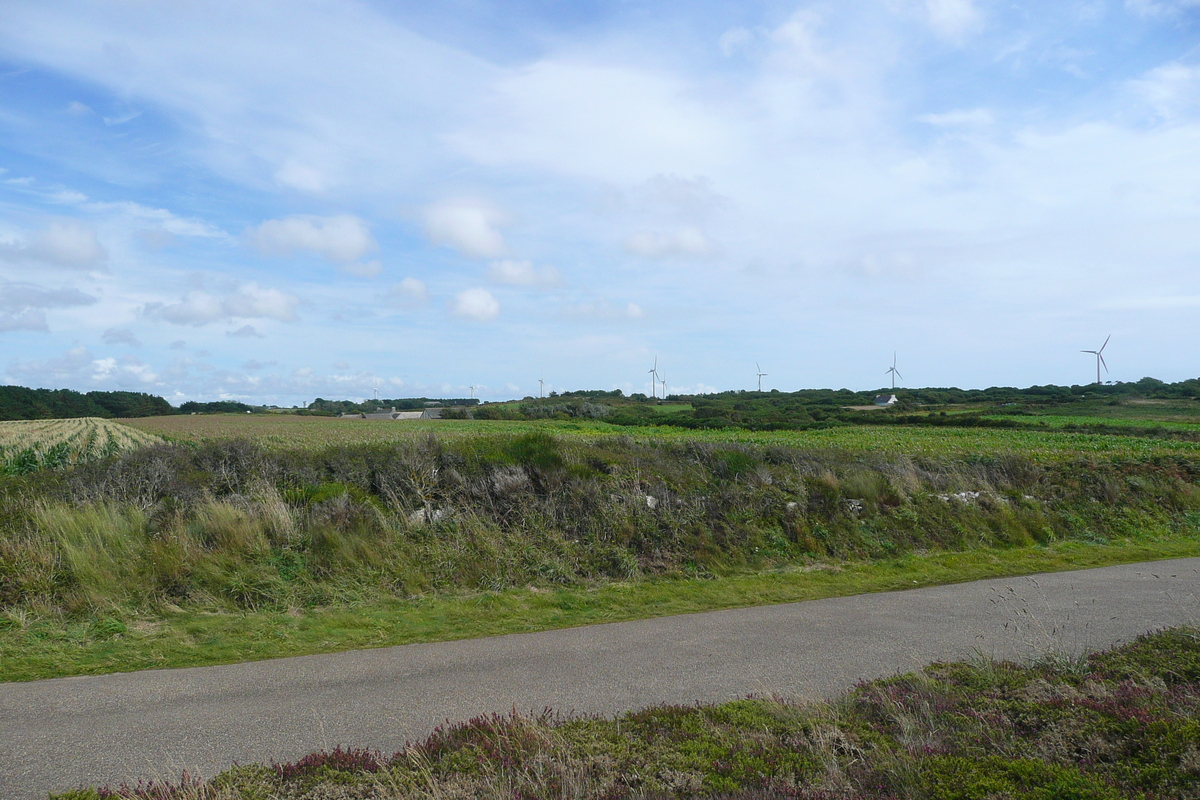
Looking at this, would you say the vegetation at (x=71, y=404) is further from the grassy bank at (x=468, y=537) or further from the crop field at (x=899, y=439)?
the grassy bank at (x=468, y=537)

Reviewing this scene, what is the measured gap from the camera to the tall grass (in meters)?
9.56

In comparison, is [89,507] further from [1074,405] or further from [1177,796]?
[1074,405]

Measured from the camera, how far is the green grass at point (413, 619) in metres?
7.03

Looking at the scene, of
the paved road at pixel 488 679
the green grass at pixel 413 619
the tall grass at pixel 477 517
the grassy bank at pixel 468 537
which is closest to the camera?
the paved road at pixel 488 679

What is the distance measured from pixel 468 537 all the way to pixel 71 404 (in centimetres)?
12123

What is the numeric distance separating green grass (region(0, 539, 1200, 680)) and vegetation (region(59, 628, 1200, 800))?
313cm

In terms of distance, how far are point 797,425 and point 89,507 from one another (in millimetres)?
59236

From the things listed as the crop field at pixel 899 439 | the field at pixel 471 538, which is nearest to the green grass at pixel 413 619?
the field at pixel 471 538

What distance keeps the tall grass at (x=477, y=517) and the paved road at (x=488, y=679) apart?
2.99m

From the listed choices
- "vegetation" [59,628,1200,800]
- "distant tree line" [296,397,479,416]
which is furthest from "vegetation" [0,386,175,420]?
"vegetation" [59,628,1200,800]

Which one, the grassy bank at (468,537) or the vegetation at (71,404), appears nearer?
the grassy bank at (468,537)

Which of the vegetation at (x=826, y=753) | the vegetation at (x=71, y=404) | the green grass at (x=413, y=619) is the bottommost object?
the green grass at (x=413, y=619)

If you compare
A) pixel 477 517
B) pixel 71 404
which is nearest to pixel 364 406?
pixel 71 404

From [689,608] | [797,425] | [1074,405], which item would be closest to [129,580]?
[689,608]
